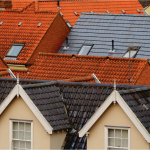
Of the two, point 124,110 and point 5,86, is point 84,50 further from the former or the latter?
point 124,110

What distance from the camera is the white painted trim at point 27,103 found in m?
21.1

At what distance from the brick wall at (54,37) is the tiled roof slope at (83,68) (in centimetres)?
919

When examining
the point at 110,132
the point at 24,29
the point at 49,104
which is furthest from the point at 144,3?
the point at 110,132

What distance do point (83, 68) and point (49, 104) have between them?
19147 mm

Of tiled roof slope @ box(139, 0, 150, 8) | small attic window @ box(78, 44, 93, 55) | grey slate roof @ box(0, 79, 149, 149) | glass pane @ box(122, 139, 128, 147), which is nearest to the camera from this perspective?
glass pane @ box(122, 139, 128, 147)

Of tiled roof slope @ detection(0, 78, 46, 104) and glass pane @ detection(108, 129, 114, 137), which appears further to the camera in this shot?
tiled roof slope @ detection(0, 78, 46, 104)

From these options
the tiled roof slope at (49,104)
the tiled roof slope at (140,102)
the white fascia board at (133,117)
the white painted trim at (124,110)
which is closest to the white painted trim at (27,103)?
the tiled roof slope at (49,104)

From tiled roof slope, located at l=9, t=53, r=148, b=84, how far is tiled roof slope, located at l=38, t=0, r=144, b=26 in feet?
59.9

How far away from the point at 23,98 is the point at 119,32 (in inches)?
1211

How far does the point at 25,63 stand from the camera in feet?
163

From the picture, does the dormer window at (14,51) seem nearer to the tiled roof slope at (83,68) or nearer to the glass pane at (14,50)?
the glass pane at (14,50)

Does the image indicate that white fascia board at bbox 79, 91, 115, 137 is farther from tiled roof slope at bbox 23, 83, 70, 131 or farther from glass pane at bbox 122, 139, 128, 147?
glass pane at bbox 122, 139, 128, 147

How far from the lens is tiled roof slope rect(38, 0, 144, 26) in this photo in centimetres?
6147

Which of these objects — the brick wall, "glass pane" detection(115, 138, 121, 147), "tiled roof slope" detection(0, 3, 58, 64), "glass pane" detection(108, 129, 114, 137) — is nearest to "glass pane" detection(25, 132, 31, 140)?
"glass pane" detection(108, 129, 114, 137)
